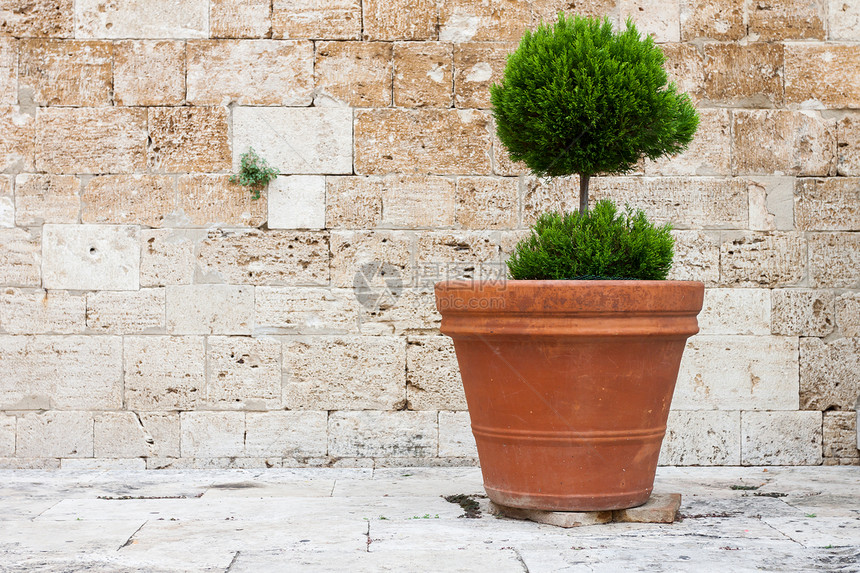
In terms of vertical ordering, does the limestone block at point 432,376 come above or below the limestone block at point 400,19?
below

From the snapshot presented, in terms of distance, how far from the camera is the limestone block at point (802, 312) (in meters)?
4.58

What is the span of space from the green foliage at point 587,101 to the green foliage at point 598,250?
23 cm

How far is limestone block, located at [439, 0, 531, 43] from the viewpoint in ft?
15.1

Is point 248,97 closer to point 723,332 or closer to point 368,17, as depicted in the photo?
point 368,17

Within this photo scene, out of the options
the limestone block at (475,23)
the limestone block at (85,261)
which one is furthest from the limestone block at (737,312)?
the limestone block at (85,261)

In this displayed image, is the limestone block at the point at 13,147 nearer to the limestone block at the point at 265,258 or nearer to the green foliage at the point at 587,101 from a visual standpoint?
the limestone block at the point at 265,258

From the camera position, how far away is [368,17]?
181 inches

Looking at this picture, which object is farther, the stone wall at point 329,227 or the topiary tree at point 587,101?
the stone wall at point 329,227

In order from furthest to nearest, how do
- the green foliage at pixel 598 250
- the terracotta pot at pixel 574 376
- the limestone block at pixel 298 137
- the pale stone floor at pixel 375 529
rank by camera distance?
the limestone block at pixel 298 137
the green foliage at pixel 598 250
the terracotta pot at pixel 574 376
the pale stone floor at pixel 375 529

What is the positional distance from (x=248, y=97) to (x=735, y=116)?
2.70m

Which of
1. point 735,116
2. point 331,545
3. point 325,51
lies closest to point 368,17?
point 325,51

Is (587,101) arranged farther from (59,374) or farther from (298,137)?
(59,374)

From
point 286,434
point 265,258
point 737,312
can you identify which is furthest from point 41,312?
point 737,312

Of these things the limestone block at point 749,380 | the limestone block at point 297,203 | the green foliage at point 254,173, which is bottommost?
the limestone block at point 749,380
